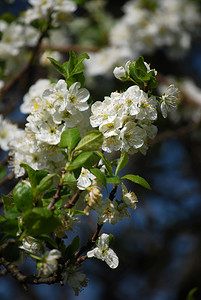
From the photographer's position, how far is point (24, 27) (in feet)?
7.22

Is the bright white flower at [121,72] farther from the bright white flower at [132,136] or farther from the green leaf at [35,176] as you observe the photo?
the green leaf at [35,176]

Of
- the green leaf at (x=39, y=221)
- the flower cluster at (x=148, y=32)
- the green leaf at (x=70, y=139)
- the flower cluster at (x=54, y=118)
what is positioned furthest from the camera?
the flower cluster at (x=148, y=32)

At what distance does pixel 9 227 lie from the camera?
33.7 inches

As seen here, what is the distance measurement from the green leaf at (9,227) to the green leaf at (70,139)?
0.23 metres

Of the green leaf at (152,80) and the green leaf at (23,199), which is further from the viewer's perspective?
the green leaf at (152,80)

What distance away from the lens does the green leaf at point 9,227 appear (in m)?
0.85

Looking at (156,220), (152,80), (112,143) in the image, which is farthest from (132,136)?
(156,220)

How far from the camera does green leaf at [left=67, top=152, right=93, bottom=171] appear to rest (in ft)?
2.80

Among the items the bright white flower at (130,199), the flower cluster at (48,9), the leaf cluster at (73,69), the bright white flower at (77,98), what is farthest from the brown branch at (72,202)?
the flower cluster at (48,9)

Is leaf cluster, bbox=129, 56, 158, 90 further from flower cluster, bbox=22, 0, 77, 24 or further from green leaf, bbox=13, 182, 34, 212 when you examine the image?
flower cluster, bbox=22, 0, 77, 24

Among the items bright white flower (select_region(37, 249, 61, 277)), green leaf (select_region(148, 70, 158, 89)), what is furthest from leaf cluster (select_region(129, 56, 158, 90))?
bright white flower (select_region(37, 249, 61, 277))

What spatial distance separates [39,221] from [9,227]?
93 millimetres

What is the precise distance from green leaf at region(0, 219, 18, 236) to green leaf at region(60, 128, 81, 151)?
225mm

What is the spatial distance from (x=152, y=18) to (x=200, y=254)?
7.54ft
